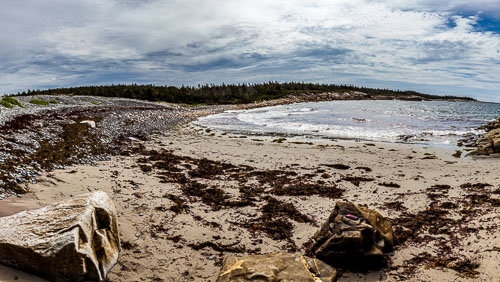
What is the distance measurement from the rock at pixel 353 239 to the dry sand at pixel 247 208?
9.8 inches

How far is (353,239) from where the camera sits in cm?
470

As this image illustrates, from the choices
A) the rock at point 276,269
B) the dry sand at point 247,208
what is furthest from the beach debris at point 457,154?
the rock at point 276,269

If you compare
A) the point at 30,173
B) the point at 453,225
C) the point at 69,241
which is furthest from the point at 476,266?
the point at 30,173

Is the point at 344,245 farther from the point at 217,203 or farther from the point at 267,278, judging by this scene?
the point at 217,203

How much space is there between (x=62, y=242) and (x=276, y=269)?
309 centimetres

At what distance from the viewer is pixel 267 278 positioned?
12.9 ft

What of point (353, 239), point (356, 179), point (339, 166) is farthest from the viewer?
point (339, 166)

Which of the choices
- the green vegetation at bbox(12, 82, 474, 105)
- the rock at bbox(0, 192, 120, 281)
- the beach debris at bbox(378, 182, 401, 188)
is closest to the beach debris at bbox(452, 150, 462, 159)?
the beach debris at bbox(378, 182, 401, 188)

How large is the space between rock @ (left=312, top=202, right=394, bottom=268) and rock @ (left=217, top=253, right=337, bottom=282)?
0.33 m

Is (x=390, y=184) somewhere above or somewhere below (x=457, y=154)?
below

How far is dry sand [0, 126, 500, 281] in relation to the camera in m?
4.74

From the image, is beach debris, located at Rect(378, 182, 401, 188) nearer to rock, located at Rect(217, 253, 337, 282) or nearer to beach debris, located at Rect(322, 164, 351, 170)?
beach debris, located at Rect(322, 164, 351, 170)

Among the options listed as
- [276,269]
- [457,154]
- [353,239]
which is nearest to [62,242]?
[276,269]

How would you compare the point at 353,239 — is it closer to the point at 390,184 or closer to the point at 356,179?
the point at 390,184
